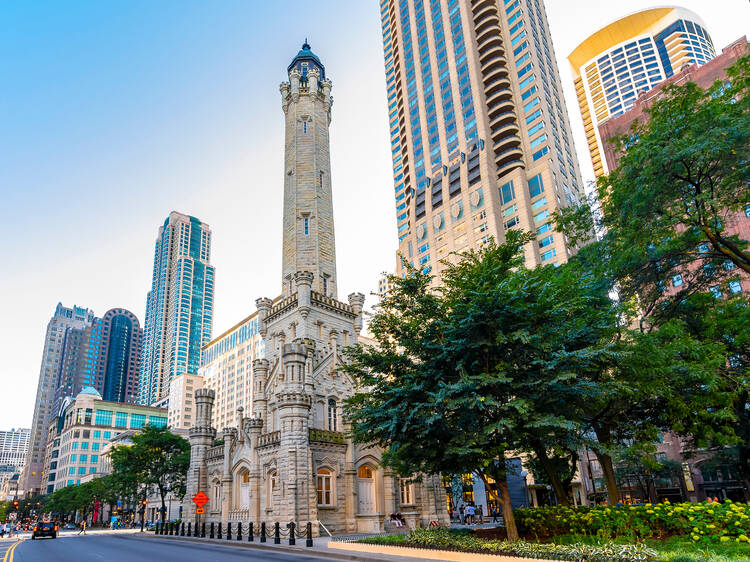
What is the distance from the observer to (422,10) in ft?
353

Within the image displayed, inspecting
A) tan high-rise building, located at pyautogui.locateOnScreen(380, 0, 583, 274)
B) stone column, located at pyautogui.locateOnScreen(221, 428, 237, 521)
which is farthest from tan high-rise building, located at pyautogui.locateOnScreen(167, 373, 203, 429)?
stone column, located at pyautogui.locateOnScreen(221, 428, 237, 521)

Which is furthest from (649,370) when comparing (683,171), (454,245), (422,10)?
(422,10)

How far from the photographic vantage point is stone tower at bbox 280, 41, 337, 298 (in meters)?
42.3

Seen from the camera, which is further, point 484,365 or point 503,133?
point 503,133

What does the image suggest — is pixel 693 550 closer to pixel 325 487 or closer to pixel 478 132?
pixel 325 487

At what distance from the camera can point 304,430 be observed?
29.8 meters

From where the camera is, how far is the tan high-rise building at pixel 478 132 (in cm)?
8181

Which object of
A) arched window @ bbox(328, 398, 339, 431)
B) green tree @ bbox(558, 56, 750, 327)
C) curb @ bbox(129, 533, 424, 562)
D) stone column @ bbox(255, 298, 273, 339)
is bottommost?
curb @ bbox(129, 533, 424, 562)

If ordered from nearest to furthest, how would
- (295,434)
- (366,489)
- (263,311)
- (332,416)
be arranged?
(295,434) → (366,489) → (332,416) → (263,311)

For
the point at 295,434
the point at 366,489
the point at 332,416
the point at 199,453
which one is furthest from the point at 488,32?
the point at 295,434

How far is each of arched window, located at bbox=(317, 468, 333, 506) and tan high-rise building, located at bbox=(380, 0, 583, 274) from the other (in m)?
51.9

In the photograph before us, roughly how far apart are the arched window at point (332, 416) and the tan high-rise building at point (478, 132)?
1874 inches

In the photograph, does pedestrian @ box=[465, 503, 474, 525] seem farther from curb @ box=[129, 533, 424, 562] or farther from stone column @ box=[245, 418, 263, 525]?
curb @ box=[129, 533, 424, 562]

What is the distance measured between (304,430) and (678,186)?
23.1 metres
